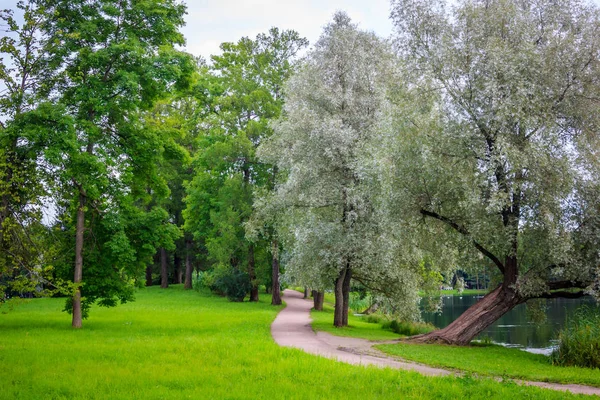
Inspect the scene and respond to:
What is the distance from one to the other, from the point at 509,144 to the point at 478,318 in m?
6.76

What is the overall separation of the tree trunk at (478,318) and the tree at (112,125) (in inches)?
452

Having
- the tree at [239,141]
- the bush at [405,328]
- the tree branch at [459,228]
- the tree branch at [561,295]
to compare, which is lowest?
the bush at [405,328]

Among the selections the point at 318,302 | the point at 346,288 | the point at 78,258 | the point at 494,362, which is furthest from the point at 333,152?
the point at 318,302

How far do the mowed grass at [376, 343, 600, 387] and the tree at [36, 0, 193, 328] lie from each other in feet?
36.6

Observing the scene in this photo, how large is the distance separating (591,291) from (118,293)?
56.0 feet

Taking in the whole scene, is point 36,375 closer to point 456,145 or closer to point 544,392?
point 544,392

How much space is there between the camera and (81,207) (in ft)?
69.5

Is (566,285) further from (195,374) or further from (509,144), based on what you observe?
(195,374)

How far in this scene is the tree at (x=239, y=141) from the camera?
39.9 meters

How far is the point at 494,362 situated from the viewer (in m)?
15.4

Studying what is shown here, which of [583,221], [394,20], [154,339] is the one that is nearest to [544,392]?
[583,221]

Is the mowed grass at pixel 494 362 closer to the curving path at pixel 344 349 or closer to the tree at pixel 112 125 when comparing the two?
the curving path at pixel 344 349

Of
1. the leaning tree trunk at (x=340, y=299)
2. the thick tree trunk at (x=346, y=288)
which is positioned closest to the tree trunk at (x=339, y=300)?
A: the leaning tree trunk at (x=340, y=299)

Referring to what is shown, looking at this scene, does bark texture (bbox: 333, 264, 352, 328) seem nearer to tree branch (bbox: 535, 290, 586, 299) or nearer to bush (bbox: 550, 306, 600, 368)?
tree branch (bbox: 535, 290, 586, 299)
